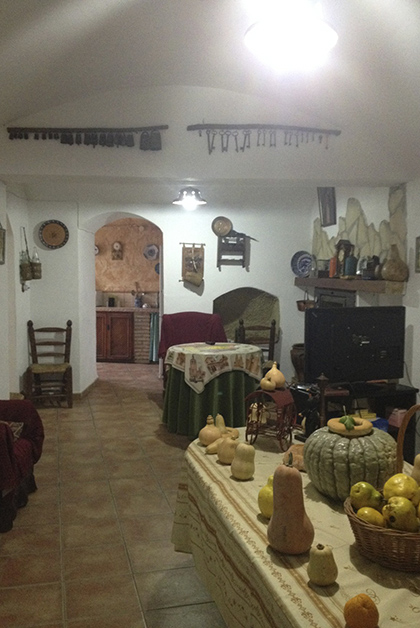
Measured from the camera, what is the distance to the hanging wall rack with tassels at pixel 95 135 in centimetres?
411

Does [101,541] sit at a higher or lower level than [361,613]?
lower

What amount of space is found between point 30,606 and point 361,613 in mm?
1946

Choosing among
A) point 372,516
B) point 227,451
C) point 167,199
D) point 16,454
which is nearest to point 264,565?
point 372,516

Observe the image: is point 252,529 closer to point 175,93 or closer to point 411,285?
point 411,285

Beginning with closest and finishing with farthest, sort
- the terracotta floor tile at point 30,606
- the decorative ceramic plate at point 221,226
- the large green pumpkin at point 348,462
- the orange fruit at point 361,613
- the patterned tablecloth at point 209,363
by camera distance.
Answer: the orange fruit at point 361,613 → the large green pumpkin at point 348,462 → the terracotta floor tile at point 30,606 → the patterned tablecloth at point 209,363 → the decorative ceramic plate at point 221,226

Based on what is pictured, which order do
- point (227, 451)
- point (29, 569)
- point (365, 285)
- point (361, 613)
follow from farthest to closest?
point (365, 285), point (29, 569), point (227, 451), point (361, 613)

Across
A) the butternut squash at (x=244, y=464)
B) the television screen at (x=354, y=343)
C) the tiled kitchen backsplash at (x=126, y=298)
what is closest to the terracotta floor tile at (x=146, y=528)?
the television screen at (x=354, y=343)

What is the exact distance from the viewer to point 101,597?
2.60m

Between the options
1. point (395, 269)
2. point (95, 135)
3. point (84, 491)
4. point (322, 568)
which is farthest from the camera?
point (395, 269)

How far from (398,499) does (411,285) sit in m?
3.10

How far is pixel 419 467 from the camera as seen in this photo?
5.31ft

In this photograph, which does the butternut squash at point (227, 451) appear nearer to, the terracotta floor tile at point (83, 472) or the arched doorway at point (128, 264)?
the terracotta floor tile at point (83, 472)

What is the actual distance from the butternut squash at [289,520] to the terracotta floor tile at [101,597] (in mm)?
1396

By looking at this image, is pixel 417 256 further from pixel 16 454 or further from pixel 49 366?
pixel 49 366
